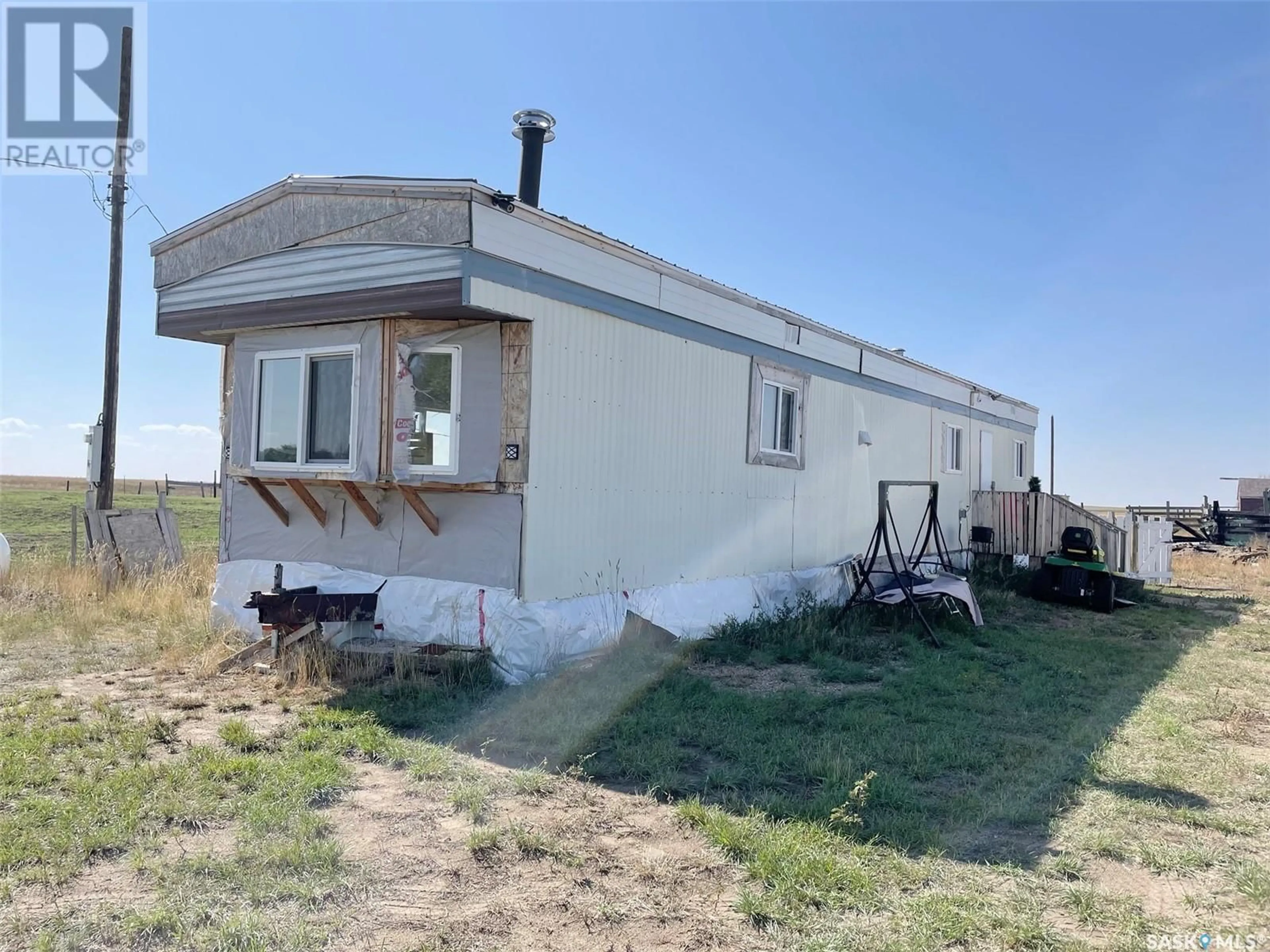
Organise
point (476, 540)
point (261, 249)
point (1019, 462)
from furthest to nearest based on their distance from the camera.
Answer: point (1019, 462) → point (261, 249) → point (476, 540)

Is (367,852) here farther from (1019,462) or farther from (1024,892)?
(1019,462)

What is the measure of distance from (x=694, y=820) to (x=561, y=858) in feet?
2.14

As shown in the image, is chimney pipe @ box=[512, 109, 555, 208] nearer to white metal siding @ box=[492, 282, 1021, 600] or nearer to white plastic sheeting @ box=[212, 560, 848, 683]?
white metal siding @ box=[492, 282, 1021, 600]

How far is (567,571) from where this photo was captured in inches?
279

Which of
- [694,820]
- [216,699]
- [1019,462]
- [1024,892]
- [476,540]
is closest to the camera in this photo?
[1024,892]

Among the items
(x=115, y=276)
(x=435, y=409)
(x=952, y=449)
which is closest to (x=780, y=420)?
(x=435, y=409)

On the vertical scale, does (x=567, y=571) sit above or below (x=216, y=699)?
above

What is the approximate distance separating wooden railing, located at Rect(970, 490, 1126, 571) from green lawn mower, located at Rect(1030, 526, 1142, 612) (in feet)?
1.77

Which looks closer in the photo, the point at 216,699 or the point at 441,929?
the point at 441,929

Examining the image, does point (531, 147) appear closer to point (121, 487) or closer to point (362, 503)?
point (362, 503)

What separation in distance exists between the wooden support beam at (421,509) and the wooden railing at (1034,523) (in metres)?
8.92

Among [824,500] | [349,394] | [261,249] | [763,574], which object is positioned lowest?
[763,574]

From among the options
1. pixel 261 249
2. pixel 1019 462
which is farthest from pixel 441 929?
pixel 1019 462

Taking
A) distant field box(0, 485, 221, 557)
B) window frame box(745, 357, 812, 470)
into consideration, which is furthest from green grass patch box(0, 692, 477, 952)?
window frame box(745, 357, 812, 470)
